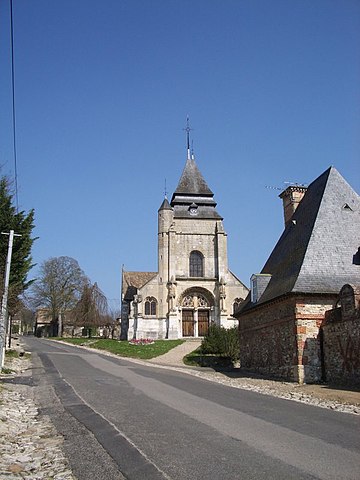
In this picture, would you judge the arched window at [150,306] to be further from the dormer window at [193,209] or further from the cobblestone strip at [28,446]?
the cobblestone strip at [28,446]

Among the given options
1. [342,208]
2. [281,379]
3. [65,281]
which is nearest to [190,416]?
[281,379]

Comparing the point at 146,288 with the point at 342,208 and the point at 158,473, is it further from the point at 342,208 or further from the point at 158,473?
the point at 158,473

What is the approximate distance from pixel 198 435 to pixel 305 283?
1247 centimetres

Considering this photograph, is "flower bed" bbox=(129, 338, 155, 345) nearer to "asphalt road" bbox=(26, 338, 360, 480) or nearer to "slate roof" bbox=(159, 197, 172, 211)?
"slate roof" bbox=(159, 197, 172, 211)

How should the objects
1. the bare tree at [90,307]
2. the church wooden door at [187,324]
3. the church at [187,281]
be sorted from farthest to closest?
the bare tree at [90,307]
the church wooden door at [187,324]
the church at [187,281]

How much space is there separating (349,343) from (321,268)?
3997 millimetres

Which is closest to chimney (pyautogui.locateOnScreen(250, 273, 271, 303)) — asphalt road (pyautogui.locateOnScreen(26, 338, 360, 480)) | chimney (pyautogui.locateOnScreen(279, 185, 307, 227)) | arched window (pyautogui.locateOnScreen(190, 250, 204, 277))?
chimney (pyautogui.locateOnScreen(279, 185, 307, 227))

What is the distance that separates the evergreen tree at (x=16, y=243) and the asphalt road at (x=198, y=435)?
10.3 meters

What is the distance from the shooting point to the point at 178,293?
47.5 m

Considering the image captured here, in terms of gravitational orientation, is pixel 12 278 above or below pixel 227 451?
above

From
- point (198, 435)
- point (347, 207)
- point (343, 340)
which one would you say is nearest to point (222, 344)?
point (347, 207)

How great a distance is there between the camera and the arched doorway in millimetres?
47875

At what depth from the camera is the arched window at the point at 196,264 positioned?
49.1m

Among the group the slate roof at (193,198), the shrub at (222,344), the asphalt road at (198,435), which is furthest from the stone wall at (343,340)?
the slate roof at (193,198)
